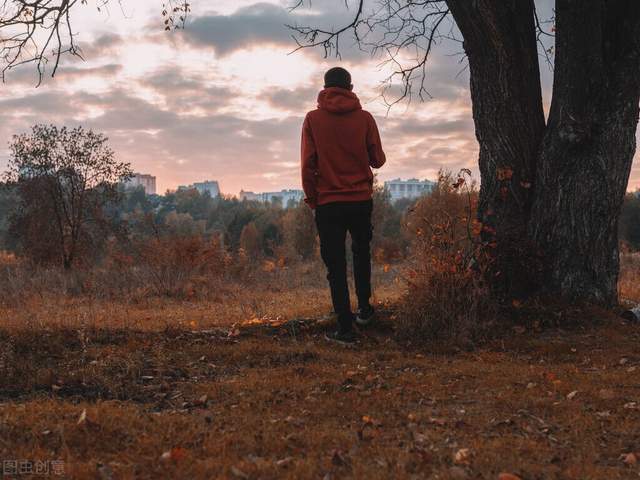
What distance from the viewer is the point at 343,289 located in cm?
616

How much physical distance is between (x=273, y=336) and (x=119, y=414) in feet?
9.20

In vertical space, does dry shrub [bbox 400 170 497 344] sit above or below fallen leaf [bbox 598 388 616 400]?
above

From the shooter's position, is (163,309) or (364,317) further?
(163,309)

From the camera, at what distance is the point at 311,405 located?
4.18 m

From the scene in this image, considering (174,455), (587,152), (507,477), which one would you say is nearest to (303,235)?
(587,152)

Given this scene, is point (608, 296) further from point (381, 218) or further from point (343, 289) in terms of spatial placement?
point (381, 218)

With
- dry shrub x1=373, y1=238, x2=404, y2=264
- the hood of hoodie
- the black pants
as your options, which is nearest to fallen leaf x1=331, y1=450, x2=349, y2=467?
the black pants

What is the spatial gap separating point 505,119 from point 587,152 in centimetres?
110

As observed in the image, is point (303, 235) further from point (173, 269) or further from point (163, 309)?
point (163, 309)

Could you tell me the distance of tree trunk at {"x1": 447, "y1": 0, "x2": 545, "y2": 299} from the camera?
6922 mm

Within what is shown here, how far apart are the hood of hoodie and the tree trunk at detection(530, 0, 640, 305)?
2866mm

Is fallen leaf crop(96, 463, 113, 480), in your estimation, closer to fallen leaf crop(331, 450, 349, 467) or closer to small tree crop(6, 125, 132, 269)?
fallen leaf crop(331, 450, 349, 467)

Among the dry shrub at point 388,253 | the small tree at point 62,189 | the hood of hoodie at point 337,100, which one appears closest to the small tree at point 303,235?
the dry shrub at point 388,253

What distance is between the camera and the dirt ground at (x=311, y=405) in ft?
10.1
